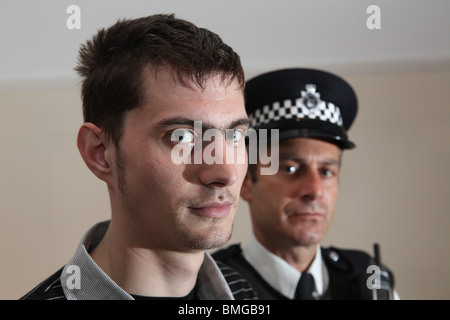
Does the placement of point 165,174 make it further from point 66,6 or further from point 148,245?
point 66,6

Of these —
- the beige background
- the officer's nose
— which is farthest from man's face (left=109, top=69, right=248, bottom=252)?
the beige background

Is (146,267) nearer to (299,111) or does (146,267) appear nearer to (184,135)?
(184,135)

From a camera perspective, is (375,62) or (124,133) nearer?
(124,133)

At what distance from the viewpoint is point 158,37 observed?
582 mm

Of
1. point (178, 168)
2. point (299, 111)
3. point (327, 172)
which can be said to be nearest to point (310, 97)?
point (299, 111)

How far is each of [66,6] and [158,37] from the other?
0.24 m

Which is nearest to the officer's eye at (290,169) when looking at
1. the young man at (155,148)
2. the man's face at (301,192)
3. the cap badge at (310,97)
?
the man's face at (301,192)

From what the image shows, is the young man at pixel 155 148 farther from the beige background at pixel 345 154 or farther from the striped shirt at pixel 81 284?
the beige background at pixel 345 154

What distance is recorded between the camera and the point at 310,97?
→ 916mm

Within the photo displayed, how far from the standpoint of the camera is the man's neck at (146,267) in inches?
24.4

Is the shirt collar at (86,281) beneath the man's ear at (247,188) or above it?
beneath

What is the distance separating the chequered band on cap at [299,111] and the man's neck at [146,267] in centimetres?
35
